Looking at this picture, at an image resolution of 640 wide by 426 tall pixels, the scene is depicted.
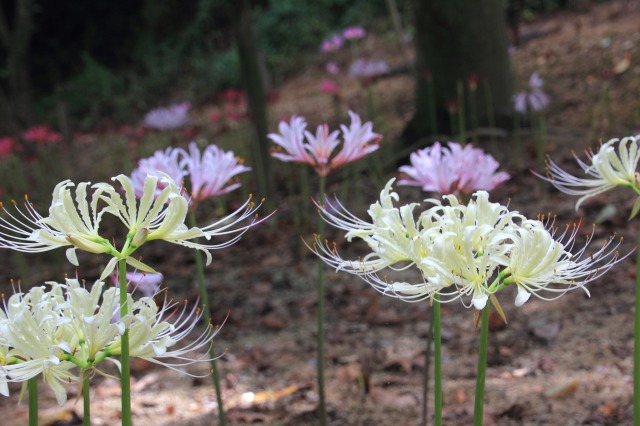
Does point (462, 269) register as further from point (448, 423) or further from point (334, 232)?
point (334, 232)

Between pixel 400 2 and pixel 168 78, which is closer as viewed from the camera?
pixel 400 2

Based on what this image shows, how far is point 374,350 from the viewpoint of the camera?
3.64 metres

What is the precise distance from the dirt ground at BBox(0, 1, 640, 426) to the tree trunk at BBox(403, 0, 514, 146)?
711 mm

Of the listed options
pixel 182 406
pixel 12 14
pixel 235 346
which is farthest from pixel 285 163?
pixel 12 14

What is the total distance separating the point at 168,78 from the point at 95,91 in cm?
173

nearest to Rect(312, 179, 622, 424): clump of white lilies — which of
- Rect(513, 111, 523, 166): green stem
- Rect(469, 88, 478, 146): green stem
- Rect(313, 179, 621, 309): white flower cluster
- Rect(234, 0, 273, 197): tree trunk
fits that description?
Rect(313, 179, 621, 309): white flower cluster

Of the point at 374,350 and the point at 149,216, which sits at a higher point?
the point at 149,216

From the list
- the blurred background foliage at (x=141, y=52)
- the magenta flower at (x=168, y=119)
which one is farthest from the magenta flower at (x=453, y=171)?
the blurred background foliage at (x=141, y=52)

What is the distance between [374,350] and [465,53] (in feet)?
11.1

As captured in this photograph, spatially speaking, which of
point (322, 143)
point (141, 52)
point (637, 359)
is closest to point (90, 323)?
point (637, 359)

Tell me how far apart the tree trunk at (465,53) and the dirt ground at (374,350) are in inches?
28.0

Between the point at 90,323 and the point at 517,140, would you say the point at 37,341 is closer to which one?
the point at 90,323

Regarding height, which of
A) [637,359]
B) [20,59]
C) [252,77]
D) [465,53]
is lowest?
[637,359]

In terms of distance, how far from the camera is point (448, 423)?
111 inches
